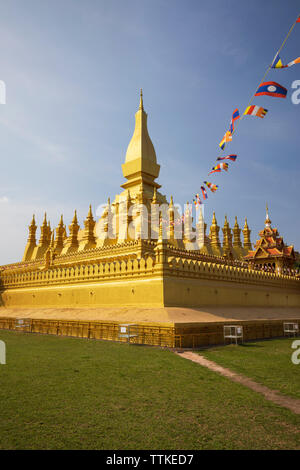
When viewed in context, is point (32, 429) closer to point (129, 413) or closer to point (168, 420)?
point (129, 413)

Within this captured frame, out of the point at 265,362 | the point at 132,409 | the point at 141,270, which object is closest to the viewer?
the point at 132,409

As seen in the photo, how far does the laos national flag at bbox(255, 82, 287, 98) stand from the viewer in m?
12.9

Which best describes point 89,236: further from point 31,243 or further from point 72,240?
point 31,243

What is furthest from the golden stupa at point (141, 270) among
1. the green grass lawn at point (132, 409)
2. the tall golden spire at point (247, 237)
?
the green grass lawn at point (132, 409)

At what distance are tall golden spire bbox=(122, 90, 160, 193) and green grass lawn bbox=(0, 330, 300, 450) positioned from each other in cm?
2884

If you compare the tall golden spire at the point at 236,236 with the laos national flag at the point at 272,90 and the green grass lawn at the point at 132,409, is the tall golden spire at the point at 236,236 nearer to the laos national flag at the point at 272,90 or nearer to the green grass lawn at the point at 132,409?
the laos national flag at the point at 272,90

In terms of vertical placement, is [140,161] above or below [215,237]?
above

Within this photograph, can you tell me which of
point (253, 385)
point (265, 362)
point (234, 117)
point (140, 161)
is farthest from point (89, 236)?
point (253, 385)

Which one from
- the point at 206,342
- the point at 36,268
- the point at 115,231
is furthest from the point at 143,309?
the point at 36,268

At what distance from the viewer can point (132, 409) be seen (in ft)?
19.0

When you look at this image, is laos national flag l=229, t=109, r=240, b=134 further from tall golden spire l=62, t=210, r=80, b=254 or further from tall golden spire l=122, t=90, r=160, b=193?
tall golden spire l=62, t=210, r=80, b=254

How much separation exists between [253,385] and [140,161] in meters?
31.5
